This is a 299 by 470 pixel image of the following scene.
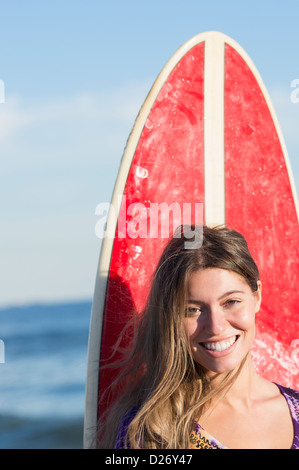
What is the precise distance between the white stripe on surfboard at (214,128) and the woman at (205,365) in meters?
0.56

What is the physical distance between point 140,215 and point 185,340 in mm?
659

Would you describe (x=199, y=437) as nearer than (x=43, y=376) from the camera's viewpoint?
Yes

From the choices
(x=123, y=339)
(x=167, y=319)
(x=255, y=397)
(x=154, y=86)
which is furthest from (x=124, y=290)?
(x=154, y=86)

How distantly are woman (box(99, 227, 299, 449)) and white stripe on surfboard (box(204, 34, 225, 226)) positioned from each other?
0.56 m

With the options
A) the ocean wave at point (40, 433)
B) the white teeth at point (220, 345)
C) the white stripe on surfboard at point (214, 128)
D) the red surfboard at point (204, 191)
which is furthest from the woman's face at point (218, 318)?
the ocean wave at point (40, 433)

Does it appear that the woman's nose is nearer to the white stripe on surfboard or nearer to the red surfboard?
the red surfboard

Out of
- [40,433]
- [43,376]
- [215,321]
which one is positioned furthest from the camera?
[43,376]

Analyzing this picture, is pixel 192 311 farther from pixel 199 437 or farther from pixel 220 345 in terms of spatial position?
pixel 199 437

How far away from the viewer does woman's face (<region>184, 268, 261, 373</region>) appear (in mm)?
1788

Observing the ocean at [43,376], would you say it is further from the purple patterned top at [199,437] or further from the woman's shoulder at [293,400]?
the woman's shoulder at [293,400]

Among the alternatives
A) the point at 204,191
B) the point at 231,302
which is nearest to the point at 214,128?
the point at 204,191

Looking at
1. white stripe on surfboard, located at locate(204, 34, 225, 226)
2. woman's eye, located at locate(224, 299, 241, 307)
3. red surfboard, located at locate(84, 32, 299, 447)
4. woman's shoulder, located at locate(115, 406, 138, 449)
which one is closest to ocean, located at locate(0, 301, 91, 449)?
red surfboard, located at locate(84, 32, 299, 447)

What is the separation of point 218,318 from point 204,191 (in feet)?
2.77

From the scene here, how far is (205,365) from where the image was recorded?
1848 mm
